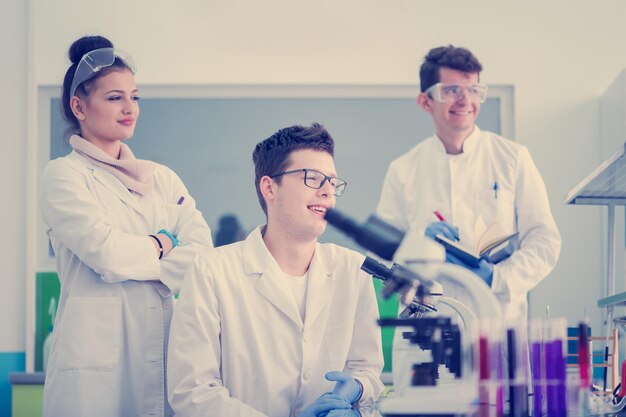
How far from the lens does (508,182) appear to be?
10.0ft

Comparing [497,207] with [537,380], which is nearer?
[537,380]

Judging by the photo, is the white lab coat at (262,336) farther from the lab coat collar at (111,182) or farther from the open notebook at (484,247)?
the lab coat collar at (111,182)

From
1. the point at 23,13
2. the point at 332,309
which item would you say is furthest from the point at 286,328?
the point at 23,13

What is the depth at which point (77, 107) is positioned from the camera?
257cm

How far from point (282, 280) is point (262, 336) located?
156 millimetres

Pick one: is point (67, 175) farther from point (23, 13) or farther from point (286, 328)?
point (23, 13)

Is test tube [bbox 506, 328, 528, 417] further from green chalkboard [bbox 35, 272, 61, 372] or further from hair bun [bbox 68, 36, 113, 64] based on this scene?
green chalkboard [bbox 35, 272, 61, 372]

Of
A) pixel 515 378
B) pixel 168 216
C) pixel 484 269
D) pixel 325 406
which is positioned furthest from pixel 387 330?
pixel 515 378

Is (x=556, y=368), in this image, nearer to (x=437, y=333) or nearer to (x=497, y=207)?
(x=437, y=333)

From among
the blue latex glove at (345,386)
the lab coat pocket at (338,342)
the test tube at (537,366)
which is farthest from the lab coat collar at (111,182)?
the test tube at (537,366)

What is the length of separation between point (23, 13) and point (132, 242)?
244 centimetres

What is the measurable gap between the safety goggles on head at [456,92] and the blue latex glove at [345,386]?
138 cm

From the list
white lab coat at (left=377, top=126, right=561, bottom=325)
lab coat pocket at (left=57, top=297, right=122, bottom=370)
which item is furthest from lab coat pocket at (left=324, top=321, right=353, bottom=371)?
white lab coat at (left=377, top=126, right=561, bottom=325)

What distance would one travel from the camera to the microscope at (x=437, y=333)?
4.16ft
